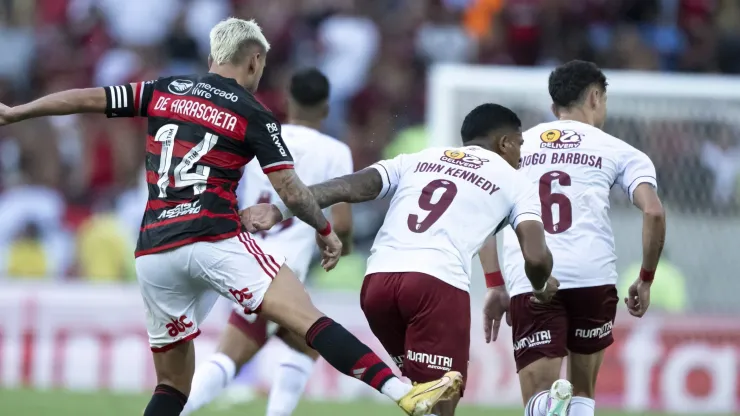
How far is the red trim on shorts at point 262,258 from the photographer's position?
655 cm

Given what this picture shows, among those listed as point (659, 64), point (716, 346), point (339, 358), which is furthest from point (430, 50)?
point (339, 358)

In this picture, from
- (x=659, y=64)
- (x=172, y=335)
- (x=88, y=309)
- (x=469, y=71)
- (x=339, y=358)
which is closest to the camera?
(x=339, y=358)

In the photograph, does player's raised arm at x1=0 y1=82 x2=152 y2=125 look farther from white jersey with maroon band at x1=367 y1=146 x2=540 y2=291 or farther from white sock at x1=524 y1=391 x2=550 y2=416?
white sock at x1=524 y1=391 x2=550 y2=416

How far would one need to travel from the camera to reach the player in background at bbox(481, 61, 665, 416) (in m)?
7.31

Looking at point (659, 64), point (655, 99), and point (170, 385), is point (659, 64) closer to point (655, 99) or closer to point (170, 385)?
point (655, 99)

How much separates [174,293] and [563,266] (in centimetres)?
222

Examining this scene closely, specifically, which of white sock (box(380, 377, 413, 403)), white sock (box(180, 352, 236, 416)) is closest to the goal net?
white sock (box(180, 352, 236, 416))

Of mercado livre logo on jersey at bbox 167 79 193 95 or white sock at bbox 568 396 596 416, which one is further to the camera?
white sock at bbox 568 396 596 416

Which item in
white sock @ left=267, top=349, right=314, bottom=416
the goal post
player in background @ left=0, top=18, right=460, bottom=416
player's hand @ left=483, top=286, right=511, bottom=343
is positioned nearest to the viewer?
player in background @ left=0, top=18, right=460, bottom=416

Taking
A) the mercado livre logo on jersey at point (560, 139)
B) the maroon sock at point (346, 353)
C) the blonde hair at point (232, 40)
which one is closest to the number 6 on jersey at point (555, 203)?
the mercado livre logo on jersey at point (560, 139)

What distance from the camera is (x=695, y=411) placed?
12383 millimetres

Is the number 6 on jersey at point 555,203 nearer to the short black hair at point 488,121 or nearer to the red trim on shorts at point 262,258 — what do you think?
the short black hair at point 488,121

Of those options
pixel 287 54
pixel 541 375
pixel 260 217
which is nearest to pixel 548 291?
pixel 541 375

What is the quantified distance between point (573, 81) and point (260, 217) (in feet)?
7.04
